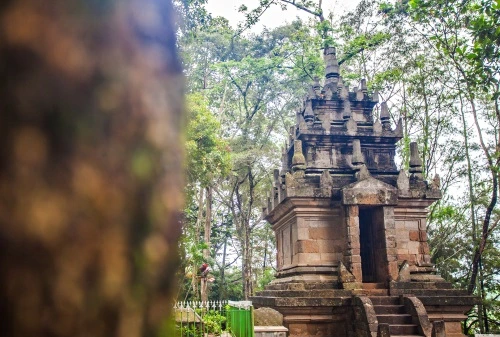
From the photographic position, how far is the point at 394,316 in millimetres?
8320

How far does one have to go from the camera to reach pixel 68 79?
0.52m

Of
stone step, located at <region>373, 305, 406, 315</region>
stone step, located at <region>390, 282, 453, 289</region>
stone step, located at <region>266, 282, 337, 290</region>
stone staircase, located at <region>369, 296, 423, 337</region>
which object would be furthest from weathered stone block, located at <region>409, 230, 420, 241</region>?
stone step, located at <region>266, 282, 337, 290</region>

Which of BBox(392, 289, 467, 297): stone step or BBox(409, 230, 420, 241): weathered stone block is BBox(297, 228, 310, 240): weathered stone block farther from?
BBox(409, 230, 420, 241): weathered stone block

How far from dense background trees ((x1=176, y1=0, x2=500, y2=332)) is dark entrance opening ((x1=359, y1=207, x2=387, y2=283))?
3551mm

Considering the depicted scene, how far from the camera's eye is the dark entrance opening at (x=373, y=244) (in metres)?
9.41

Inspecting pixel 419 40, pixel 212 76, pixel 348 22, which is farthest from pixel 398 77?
pixel 212 76

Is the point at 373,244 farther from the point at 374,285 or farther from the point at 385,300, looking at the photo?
the point at 385,300

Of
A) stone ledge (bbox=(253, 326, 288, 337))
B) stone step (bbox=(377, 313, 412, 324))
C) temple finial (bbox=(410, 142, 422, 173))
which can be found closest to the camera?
stone ledge (bbox=(253, 326, 288, 337))

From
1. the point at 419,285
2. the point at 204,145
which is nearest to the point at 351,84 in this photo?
the point at 204,145

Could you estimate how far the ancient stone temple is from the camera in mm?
8539

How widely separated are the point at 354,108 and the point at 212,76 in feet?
58.9

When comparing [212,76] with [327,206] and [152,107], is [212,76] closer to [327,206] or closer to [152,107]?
[327,206]

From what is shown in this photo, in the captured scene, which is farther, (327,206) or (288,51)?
(288,51)

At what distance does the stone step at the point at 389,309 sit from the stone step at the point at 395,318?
21 centimetres
